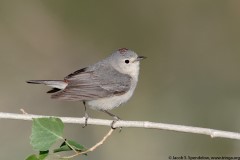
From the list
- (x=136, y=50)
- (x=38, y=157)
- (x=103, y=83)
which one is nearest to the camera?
(x=38, y=157)

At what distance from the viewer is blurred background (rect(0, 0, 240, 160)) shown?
29.0ft

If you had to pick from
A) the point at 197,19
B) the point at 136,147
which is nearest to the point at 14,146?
the point at 136,147

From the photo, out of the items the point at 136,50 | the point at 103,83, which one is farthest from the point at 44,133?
the point at 136,50

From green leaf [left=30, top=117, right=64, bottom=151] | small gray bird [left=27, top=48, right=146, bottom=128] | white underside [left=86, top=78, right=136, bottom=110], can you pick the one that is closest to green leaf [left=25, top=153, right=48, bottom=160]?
green leaf [left=30, top=117, right=64, bottom=151]

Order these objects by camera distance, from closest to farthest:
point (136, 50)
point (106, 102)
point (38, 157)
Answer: point (38, 157) < point (106, 102) < point (136, 50)

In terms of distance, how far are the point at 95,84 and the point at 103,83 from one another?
13 centimetres

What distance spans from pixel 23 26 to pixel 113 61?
16.2 ft

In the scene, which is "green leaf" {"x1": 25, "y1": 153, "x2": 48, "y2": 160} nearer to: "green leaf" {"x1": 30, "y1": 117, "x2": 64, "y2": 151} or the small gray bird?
"green leaf" {"x1": 30, "y1": 117, "x2": 64, "y2": 151}

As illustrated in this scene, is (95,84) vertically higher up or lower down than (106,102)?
higher up

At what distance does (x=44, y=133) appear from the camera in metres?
3.15

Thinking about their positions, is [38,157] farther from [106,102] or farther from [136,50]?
[136,50]

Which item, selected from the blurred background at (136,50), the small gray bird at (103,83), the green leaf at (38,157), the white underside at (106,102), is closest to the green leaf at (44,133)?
the green leaf at (38,157)

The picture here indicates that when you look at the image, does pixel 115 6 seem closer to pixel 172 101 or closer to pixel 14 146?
pixel 172 101

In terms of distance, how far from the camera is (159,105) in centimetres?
902
